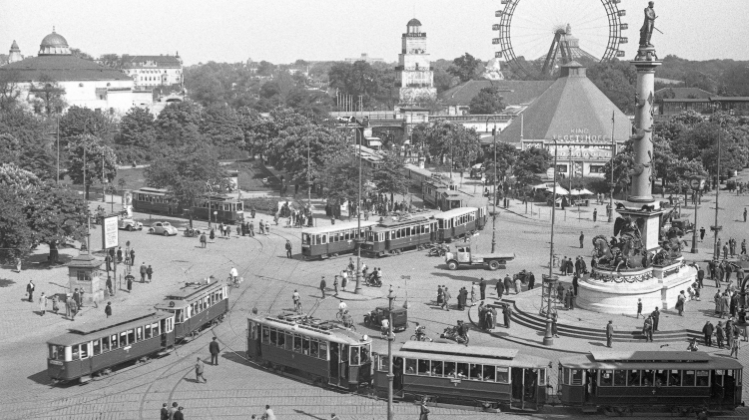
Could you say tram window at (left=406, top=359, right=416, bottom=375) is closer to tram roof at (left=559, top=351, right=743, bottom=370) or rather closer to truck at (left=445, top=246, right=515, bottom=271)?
tram roof at (left=559, top=351, right=743, bottom=370)

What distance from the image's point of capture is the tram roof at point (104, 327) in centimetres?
3481

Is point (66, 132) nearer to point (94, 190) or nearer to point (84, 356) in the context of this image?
point (94, 190)

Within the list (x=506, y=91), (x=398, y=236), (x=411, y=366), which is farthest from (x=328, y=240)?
(x=506, y=91)

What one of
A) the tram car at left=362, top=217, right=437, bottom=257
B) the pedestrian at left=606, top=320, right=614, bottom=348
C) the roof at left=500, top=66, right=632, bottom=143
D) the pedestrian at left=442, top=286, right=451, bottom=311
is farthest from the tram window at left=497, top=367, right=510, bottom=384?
the roof at left=500, top=66, right=632, bottom=143

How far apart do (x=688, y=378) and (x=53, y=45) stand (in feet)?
490

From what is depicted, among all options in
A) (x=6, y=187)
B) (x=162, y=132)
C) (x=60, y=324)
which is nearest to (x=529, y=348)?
(x=60, y=324)

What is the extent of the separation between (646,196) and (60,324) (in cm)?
2712

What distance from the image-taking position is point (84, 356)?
34.9 metres

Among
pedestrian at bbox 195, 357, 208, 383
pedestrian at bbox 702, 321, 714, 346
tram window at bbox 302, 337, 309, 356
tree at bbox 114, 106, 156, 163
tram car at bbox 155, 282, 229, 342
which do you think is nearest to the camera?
pedestrian at bbox 195, 357, 208, 383

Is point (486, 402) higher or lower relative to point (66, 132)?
lower

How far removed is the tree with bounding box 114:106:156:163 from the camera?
111125 millimetres

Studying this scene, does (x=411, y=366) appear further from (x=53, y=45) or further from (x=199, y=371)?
(x=53, y=45)

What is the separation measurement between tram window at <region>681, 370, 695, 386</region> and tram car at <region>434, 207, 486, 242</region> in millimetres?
34468

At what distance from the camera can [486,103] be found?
531ft
